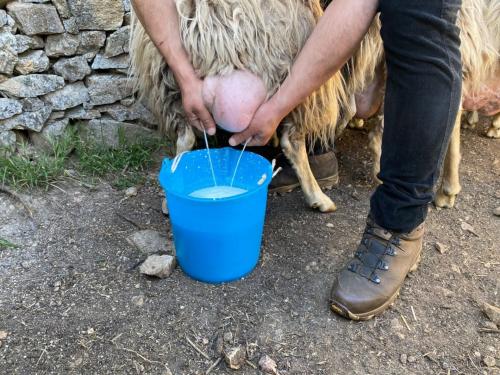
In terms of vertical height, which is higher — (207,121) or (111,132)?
(207,121)

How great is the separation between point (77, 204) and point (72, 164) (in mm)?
282

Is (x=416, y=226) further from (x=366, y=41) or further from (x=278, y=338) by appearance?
(x=366, y=41)

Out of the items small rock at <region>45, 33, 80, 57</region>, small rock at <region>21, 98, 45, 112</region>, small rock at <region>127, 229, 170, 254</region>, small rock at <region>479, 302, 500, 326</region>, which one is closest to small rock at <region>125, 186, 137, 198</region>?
small rock at <region>127, 229, 170, 254</region>

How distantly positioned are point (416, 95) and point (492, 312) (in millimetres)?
695

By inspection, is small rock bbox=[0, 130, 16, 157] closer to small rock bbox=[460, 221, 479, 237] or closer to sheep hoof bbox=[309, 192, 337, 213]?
sheep hoof bbox=[309, 192, 337, 213]

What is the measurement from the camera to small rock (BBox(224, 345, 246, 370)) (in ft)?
4.53

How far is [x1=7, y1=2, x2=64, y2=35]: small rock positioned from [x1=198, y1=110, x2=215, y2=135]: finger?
80cm

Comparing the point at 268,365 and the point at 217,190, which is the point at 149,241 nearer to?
the point at 217,190

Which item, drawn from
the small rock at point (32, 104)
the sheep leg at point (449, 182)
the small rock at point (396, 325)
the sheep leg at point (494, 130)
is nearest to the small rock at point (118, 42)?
the small rock at point (32, 104)

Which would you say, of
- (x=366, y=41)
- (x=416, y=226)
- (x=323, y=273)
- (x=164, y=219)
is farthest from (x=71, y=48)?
(x=416, y=226)

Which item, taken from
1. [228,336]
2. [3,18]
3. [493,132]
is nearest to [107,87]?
[3,18]

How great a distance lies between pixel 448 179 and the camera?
6.67 ft

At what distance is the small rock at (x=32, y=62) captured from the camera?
205 cm

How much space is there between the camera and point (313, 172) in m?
2.14
